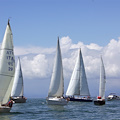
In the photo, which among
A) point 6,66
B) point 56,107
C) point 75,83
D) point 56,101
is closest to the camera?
point 6,66

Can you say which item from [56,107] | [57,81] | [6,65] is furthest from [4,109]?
[57,81]

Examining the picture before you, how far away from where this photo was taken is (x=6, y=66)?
1981 inches

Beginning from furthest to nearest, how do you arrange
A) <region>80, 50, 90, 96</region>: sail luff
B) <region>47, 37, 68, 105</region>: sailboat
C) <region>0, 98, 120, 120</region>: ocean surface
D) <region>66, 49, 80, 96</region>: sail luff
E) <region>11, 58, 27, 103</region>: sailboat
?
<region>80, 50, 90, 96</region>: sail luff < <region>66, 49, 80, 96</region>: sail luff < <region>11, 58, 27, 103</region>: sailboat < <region>47, 37, 68, 105</region>: sailboat < <region>0, 98, 120, 120</region>: ocean surface

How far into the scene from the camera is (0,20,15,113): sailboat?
50156 millimetres

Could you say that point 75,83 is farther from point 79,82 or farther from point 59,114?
point 59,114

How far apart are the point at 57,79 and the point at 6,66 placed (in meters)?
23.6

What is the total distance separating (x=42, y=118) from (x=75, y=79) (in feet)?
167

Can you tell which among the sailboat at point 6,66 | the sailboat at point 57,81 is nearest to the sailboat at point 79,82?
the sailboat at point 57,81

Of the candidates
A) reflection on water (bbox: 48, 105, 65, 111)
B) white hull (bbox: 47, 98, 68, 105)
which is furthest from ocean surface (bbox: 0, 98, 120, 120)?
white hull (bbox: 47, 98, 68, 105)

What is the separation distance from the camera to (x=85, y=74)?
10112cm

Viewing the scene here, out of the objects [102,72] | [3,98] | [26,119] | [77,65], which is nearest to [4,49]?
[3,98]

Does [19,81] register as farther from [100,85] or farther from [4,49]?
[4,49]

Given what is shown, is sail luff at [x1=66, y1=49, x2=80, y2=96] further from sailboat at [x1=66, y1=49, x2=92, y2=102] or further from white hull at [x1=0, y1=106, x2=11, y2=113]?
white hull at [x1=0, y1=106, x2=11, y2=113]

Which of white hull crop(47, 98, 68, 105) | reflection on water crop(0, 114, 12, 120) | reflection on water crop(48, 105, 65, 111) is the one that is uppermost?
white hull crop(47, 98, 68, 105)
